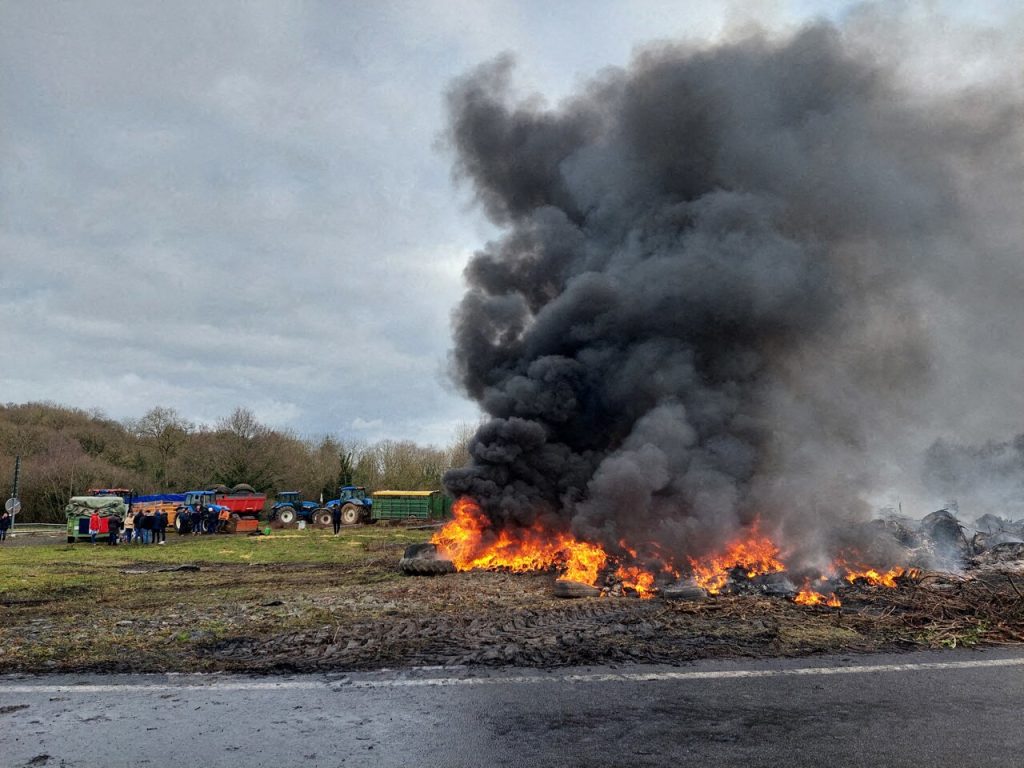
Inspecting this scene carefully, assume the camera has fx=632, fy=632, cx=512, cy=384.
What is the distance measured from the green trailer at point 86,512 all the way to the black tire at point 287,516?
9344 millimetres

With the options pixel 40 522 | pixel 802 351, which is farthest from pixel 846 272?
pixel 40 522

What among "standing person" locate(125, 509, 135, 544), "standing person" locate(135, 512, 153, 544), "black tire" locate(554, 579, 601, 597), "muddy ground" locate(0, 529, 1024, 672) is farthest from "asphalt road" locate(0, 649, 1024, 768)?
"standing person" locate(125, 509, 135, 544)

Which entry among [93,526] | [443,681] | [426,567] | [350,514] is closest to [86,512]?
[93,526]

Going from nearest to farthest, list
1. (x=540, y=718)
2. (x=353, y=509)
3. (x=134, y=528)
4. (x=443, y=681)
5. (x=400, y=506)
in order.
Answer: (x=540, y=718)
(x=443, y=681)
(x=134, y=528)
(x=353, y=509)
(x=400, y=506)

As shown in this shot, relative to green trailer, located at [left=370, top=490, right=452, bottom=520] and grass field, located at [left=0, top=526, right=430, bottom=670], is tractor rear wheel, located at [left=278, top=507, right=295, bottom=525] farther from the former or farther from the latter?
grass field, located at [left=0, top=526, right=430, bottom=670]

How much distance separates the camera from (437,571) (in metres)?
14.5

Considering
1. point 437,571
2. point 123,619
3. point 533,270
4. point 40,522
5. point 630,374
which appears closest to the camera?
point 123,619

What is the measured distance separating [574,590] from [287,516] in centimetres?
3057

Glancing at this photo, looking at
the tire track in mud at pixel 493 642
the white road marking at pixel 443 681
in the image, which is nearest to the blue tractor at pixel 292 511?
the tire track in mud at pixel 493 642

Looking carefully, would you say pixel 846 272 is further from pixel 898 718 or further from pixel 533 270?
pixel 898 718

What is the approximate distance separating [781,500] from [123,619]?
12715 mm

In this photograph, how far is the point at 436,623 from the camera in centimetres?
888

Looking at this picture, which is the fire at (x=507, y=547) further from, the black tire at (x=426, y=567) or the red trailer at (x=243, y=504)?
the red trailer at (x=243, y=504)

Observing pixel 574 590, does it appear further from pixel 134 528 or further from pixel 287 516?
pixel 287 516
